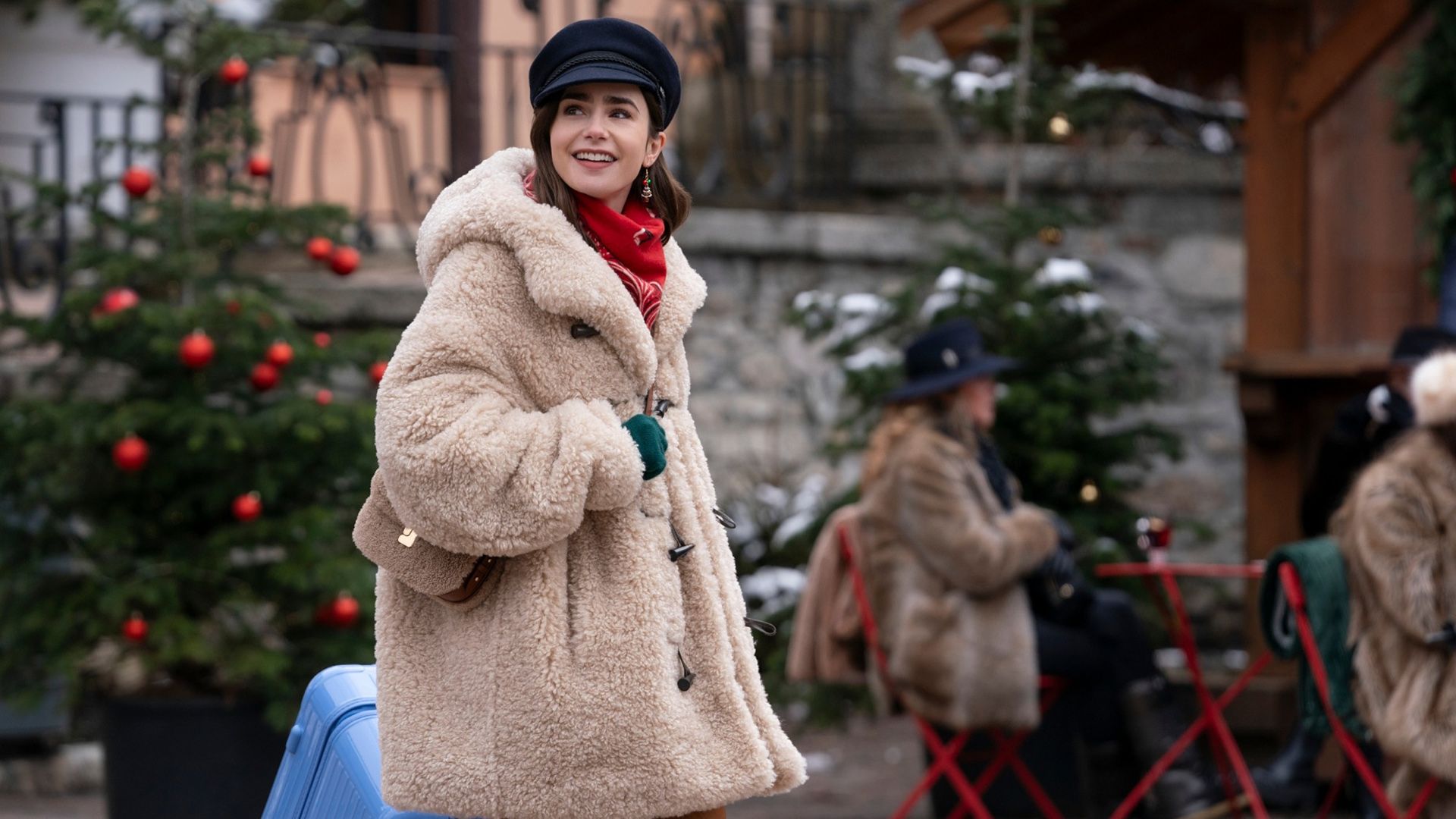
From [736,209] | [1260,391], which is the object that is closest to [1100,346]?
[1260,391]

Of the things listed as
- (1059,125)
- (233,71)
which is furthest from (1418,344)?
(233,71)

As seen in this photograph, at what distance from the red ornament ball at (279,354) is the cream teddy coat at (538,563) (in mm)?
3215

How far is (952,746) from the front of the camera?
5.48 metres

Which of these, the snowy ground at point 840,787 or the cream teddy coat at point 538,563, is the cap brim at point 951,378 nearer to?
the snowy ground at point 840,787

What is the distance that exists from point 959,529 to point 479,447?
3.35 metres

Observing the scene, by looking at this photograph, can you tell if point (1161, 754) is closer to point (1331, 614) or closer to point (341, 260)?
point (1331, 614)

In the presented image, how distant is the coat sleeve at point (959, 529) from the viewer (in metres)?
5.45

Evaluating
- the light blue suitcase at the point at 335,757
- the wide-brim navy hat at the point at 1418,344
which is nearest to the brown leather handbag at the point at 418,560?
the light blue suitcase at the point at 335,757

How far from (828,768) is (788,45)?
13.6ft

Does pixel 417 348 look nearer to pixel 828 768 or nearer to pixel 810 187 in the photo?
pixel 828 768

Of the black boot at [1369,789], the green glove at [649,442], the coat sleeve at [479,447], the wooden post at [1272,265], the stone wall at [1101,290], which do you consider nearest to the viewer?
the coat sleeve at [479,447]

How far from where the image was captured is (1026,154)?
9.20 meters

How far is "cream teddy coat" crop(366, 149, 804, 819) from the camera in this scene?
7.56ft

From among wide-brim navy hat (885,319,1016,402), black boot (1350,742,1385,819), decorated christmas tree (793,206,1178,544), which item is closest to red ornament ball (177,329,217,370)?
wide-brim navy hat (885,319,1016,402)
